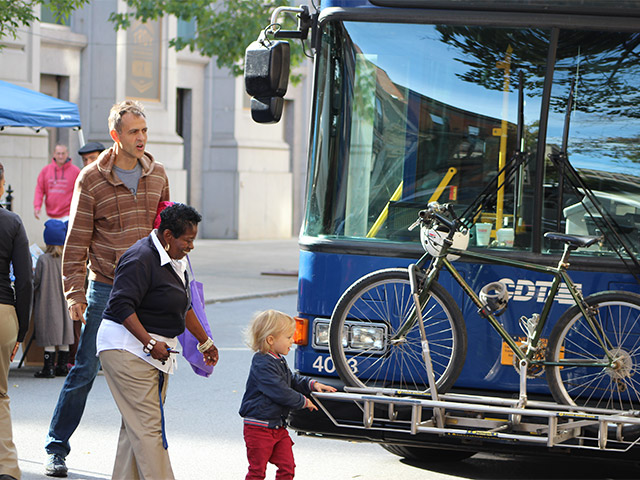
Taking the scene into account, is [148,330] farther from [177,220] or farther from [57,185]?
[57,185]

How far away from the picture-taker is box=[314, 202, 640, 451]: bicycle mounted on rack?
17.9 feet

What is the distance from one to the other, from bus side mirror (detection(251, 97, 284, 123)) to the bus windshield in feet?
1.30

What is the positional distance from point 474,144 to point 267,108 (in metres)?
1.29

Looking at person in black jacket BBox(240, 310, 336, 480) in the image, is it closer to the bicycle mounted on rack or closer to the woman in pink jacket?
the bicycle mounted on rack

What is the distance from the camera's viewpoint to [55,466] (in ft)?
20.6

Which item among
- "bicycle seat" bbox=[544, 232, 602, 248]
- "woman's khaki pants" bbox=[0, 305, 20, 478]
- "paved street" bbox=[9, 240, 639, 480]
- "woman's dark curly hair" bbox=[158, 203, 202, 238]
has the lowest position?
"paved street" bbox=[9, 240, 639, 480]

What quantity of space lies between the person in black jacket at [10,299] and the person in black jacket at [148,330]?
34.1 inches

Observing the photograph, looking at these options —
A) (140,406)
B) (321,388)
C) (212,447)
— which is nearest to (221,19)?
(212,447)

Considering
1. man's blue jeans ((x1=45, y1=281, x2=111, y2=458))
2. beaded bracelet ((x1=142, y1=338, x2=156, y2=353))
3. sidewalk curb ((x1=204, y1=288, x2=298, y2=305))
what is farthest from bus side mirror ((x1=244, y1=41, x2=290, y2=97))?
sidewalk curb ((x1=204, y1=288, x2=298, y2=305))

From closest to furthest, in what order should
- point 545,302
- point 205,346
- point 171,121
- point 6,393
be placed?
point 205,346 → point 545,302 → point 6,393 → point 171,121

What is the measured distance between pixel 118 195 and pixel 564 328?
2.56 metres

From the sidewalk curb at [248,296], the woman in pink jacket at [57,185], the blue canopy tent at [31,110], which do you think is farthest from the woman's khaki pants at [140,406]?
the sidewalk curb at [248,296]

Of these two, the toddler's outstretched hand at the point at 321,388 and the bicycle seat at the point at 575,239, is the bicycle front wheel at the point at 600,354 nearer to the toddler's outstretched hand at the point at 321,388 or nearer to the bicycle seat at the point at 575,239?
the bicycle seat at the point at 575,239

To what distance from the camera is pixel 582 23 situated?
19.0ft
